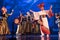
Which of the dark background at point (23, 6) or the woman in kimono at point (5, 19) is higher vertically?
the dark background at point (23, 6)

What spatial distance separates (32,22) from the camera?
434cm

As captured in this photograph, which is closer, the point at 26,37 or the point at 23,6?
the point at 26,37

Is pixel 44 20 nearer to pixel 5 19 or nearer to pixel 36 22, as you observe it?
pixel 36 22

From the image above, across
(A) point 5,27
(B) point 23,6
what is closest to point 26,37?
(A) point 5,27

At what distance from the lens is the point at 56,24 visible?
4301mm

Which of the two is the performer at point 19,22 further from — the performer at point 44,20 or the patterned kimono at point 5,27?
the performer at point 44,20

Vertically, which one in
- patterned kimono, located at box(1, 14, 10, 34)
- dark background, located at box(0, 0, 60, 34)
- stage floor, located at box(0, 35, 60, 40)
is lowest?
stage floor, located at box(0, 35, 60, 40)

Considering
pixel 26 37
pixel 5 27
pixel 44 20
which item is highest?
pixel 44 20

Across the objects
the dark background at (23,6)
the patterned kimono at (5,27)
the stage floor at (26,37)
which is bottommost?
the stage floor at (26,37)

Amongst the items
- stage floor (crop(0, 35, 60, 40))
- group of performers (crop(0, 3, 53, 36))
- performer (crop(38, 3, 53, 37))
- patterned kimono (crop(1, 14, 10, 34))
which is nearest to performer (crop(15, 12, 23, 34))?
group of performers (crop(0, 3, 53, 36))

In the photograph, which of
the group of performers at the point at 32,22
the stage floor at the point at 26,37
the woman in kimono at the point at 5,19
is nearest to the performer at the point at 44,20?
the group of performers at the point at 32,22

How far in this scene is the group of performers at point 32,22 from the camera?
433 cm

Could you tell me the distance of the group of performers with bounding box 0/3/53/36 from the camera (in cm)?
433

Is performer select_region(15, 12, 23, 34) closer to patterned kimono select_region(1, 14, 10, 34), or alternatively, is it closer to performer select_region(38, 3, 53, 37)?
patterned kimono select_region(1, 14, 10, 34)
